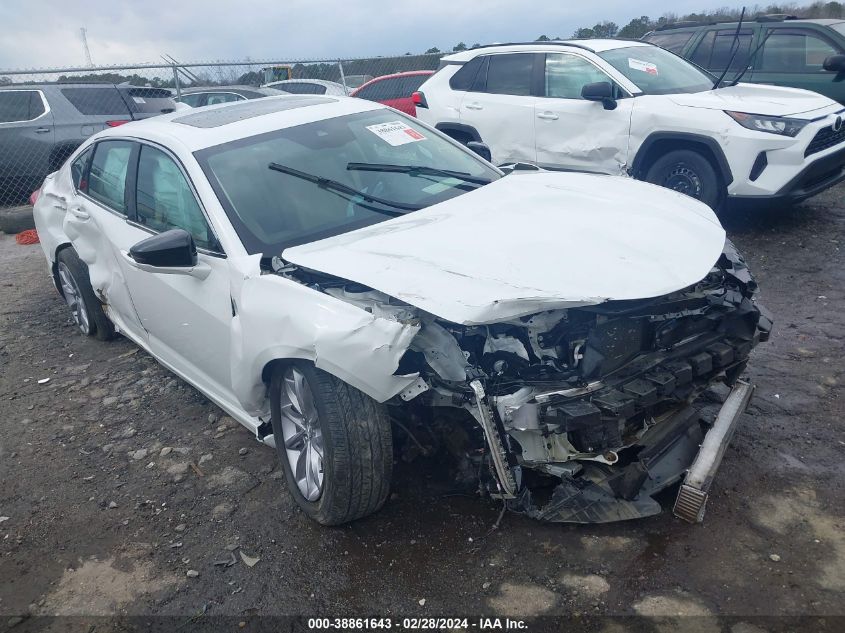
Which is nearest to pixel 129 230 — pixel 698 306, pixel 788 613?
pixel 698 306

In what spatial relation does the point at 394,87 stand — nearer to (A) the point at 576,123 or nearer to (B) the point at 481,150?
(A) the point at 576,123

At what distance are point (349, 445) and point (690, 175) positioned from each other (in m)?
5.03

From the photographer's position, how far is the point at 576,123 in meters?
6.81

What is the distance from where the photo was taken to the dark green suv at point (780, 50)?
27.3ft

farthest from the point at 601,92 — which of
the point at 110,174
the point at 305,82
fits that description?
the point at 305,82

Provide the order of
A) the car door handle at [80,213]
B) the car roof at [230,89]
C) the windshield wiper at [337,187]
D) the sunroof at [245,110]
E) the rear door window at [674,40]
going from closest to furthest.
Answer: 1. the windshield wiper at [337,187]
2. the sunroof at [245,110]
3. the car door handle at [80,213]
4. the rear door window at [674,40]
5. the car roof at [230,89]

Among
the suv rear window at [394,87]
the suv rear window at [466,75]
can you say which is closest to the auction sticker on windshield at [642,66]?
the suv rear window at [466,75]

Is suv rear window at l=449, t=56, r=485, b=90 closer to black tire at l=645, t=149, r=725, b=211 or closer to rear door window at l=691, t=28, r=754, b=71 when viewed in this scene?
black tire at l=645, t=149, r=725, b=211

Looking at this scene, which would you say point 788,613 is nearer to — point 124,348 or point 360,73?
point 124,348

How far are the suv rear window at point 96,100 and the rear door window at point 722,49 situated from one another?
8.45 metres

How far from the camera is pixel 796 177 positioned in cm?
589

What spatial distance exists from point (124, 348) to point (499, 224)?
3.55 metres

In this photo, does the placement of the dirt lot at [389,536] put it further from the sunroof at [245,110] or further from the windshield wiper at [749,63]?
the windshield wiper at [749,63]

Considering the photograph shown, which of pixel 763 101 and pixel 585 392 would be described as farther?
pixel 763 101
